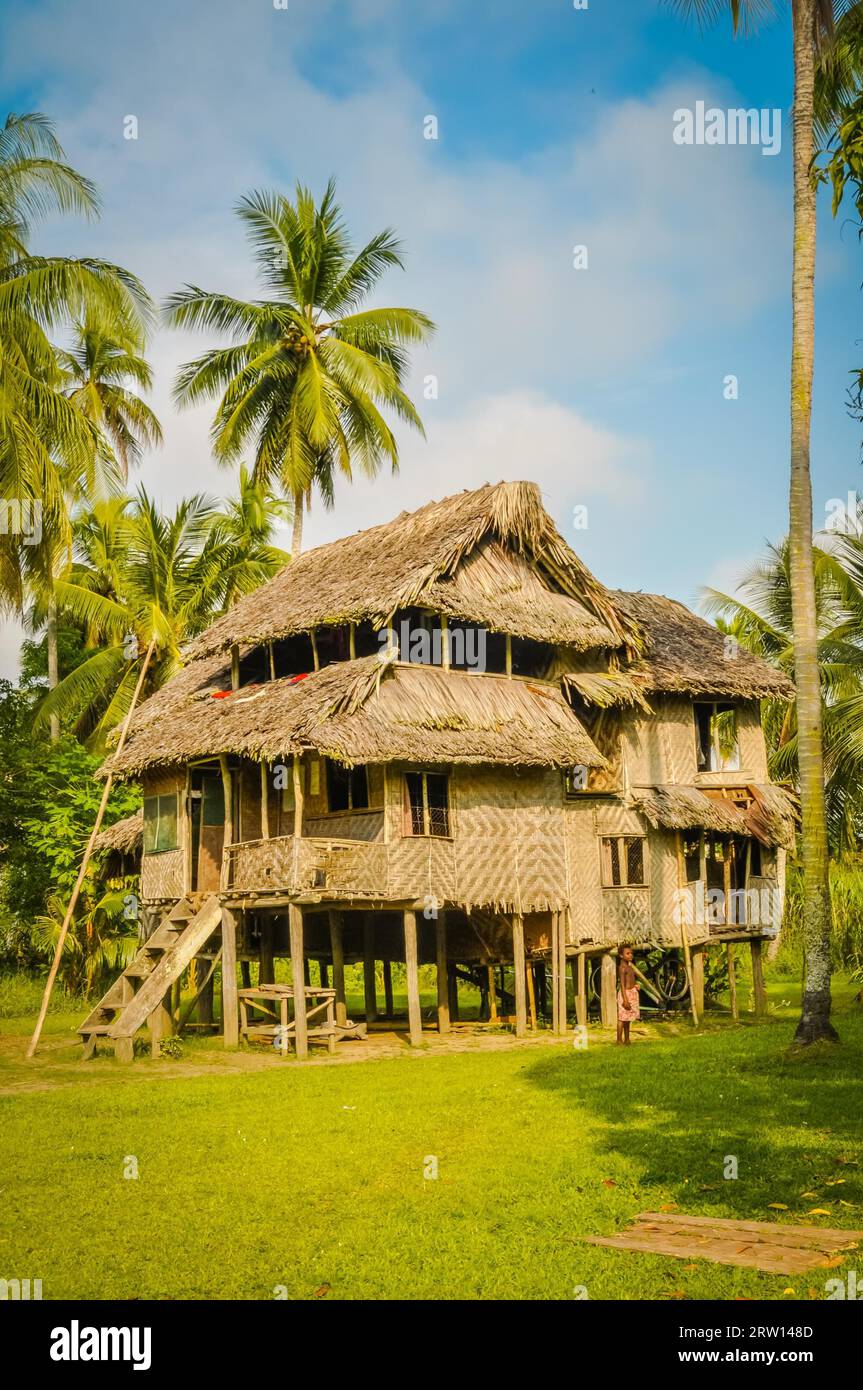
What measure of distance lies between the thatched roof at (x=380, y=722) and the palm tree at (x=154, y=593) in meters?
8.94

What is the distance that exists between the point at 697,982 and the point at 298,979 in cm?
816

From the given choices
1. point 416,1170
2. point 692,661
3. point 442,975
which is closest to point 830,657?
point 692,661

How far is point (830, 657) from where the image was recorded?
2625 centimetres

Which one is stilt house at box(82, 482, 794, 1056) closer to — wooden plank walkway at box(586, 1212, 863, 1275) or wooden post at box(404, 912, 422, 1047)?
wooden post at box(404, 912, 422, 1047)

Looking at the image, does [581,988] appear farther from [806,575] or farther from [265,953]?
[806,575]

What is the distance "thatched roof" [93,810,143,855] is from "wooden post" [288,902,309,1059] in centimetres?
675

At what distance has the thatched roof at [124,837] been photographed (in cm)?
2616

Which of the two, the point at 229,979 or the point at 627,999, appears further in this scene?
the point at 229,979

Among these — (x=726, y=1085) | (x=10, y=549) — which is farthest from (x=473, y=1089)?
(x=10, y=549)

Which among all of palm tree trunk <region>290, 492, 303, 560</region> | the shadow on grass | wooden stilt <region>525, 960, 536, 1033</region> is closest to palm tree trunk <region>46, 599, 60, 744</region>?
palm tree trunk <region>290, 492, 303, 560</region>

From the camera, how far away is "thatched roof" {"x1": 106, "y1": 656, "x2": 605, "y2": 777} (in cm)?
2005

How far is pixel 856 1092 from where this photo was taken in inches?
543
